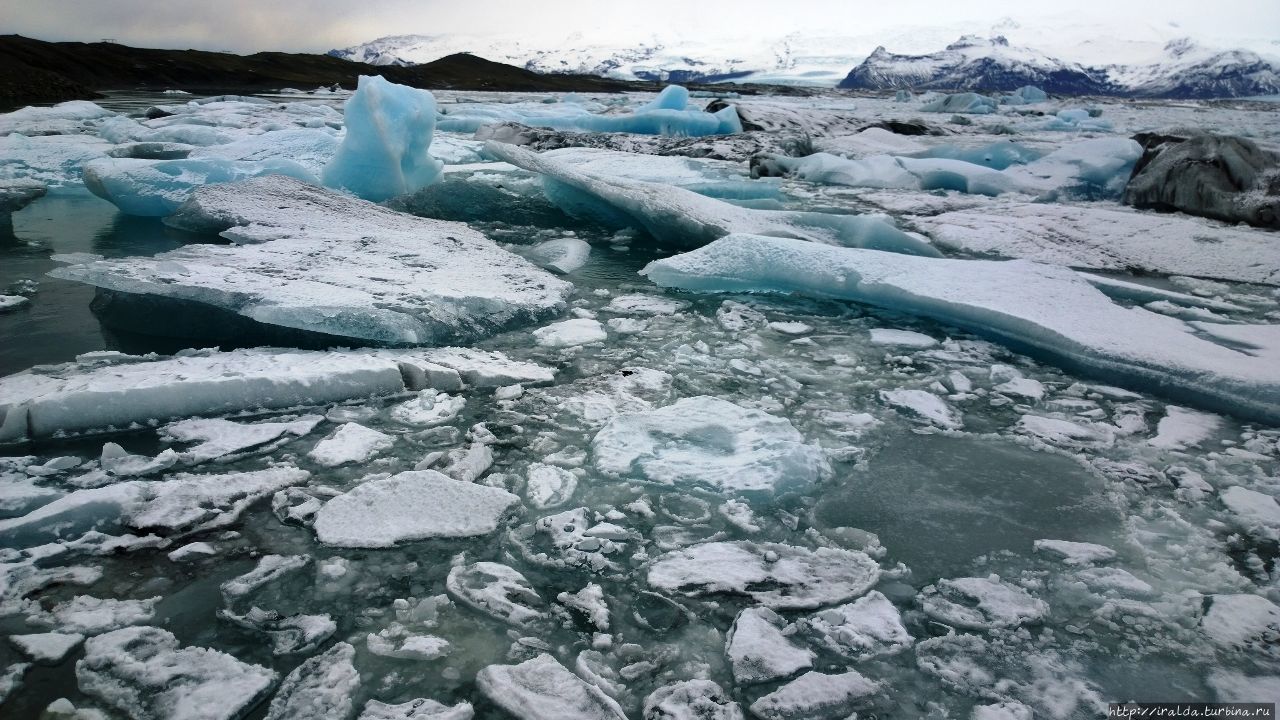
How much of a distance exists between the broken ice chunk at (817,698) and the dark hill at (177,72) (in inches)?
718

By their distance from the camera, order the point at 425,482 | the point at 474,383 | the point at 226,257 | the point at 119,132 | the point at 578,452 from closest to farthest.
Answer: the point at 425,482
the point at 578,452
the point at 474,383
the point at 226,257
the point at 119,132

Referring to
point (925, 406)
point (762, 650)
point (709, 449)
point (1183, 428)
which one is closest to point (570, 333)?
point (709, 449)

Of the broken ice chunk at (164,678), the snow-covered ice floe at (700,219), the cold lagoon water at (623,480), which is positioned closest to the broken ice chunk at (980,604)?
the cold lagoon water at (623,480)

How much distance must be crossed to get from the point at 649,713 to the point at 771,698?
20cm

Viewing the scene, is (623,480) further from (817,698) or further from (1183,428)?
(1183,428)

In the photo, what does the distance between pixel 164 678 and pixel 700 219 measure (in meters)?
3.34

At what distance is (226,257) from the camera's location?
2.98 meters

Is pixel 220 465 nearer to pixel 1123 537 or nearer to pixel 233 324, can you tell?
pixel 233 324

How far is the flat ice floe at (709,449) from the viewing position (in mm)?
1722

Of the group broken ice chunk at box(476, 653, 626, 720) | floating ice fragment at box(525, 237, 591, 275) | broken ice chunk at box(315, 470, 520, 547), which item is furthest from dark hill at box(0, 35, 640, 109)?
broken ice chunk at box(476, 653, 626, 720)

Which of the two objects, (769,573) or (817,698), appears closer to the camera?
(817,698)

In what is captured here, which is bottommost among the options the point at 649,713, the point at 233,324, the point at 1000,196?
the point at 649,713

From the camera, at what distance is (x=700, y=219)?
13.0ft

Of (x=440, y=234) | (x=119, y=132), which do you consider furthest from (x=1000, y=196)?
(x=119, y=132)
